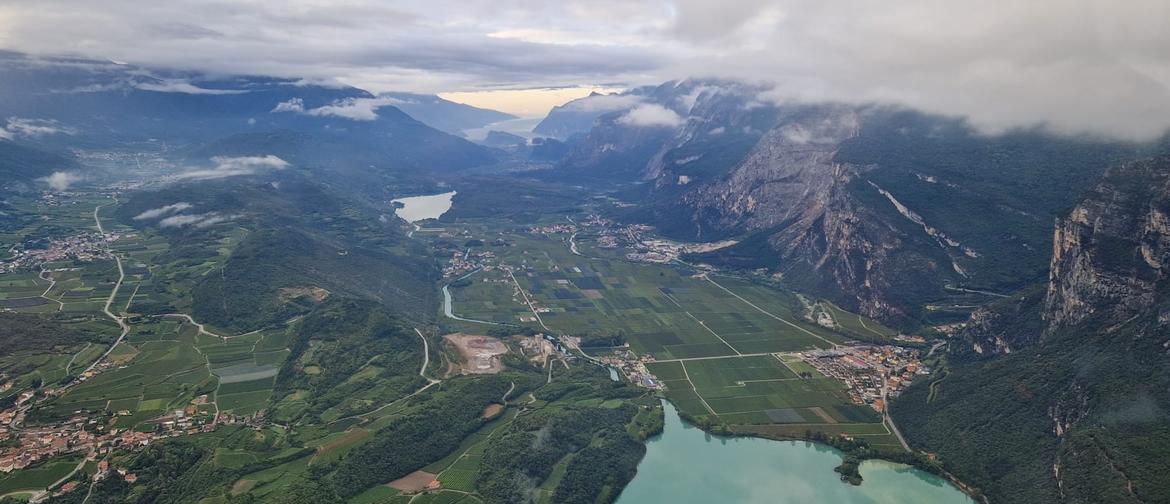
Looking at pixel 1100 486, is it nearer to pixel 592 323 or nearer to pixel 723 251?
pixel 592 323

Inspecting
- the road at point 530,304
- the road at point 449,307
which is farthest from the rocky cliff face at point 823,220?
the road at point 449,307

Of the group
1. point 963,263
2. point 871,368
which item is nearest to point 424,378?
point 871,368

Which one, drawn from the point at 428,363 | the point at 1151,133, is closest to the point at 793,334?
the point at 428,363

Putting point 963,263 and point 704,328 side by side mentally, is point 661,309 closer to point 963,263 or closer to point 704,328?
point 704,328

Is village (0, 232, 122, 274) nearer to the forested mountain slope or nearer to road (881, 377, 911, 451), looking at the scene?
road (881, 377, 911, 451)

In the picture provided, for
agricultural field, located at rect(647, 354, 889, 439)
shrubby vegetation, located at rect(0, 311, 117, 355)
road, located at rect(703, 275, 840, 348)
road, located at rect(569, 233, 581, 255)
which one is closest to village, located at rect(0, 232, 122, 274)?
shrubby vegetation, located at rect(0, 311, 117, 355)

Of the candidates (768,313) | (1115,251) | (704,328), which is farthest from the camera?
(768,313)

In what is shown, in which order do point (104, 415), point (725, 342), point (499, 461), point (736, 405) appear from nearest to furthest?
1. point (499, 461)
2. point (104, 415)
3. point (736, 405)
4. point (725, 342)
